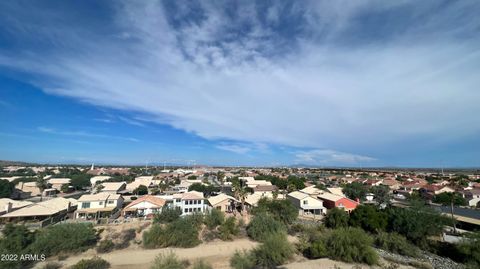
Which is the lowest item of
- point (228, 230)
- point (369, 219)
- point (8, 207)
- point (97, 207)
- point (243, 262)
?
point (243, 262)

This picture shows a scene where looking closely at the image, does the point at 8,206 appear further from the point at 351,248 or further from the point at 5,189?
the point at 351,248

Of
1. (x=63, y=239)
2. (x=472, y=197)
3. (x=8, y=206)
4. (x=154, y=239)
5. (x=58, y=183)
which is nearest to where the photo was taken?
(x=63, y=239)

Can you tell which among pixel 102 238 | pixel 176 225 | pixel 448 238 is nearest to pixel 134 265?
pixel 176 225

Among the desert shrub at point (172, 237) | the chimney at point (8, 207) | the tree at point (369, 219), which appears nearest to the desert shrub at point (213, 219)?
the desert shrub at point (172, 237)

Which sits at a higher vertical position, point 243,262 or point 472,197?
point 472,197

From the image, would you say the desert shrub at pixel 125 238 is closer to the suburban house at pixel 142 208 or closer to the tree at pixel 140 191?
the suburban house at pixel 142 208

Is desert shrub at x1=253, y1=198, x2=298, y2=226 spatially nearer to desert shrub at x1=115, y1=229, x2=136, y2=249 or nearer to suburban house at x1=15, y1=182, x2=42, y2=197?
desert shrub at x1=115, y1=229, x2=136, y2=249

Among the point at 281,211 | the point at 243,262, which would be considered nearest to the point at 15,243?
the point at 243,262

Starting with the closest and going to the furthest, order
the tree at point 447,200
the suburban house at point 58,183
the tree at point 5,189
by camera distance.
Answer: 1. the tree at point 447,200
2. the tree at point 5,189
3. the suburban house at point 58,183
